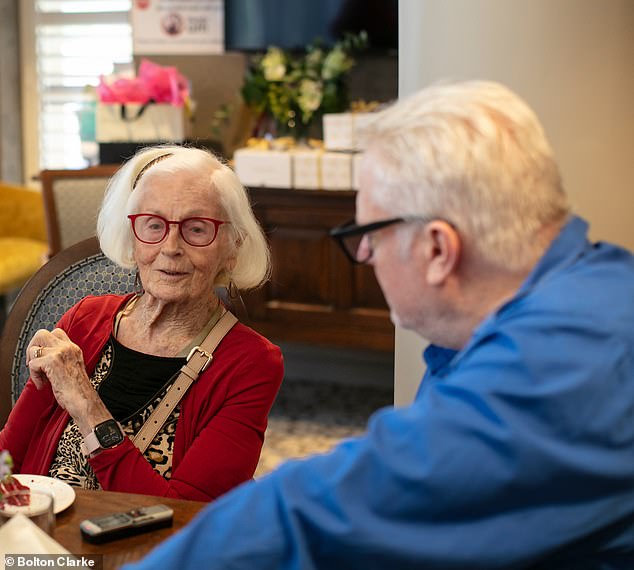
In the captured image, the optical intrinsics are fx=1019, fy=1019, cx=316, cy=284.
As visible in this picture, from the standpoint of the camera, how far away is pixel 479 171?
1.00m

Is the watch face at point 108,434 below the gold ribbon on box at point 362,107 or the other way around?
below

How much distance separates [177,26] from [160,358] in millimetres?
3224

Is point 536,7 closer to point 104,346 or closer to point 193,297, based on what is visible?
point 193,297

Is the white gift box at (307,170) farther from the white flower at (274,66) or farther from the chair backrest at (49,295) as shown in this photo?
the chair backrest at (49,295)

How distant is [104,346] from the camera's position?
6.20 feet

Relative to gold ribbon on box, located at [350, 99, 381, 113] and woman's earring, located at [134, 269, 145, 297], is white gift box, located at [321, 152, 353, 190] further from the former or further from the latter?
woman's earring, located at [134, 269, 145, 297]

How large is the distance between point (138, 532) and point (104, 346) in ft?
1.98

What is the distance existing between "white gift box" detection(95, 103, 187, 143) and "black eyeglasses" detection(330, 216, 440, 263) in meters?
3.22

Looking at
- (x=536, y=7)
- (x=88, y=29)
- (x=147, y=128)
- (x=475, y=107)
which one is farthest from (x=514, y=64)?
(x=88, y=29)

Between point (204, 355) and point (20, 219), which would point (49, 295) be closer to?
point (204, 355)

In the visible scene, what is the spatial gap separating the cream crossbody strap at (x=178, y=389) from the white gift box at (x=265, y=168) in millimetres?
2220

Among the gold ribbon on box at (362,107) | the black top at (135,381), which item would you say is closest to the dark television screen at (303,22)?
the gold ribbon on box at (362,107)

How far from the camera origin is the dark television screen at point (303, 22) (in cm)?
423

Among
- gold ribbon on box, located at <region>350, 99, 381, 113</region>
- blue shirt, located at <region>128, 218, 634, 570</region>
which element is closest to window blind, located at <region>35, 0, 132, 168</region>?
gold ribbon on box, located at <region>350, 99, 381, 113</region>
